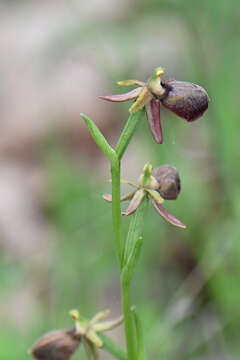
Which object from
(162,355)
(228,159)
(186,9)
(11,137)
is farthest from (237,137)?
(11,137)

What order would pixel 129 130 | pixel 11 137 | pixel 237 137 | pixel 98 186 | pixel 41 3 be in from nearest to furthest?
pixel 129 130 → pixel 237 137 → pixel 98 186 → pixel 11 137 → pixel 41 3

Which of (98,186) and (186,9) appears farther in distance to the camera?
(98,186)

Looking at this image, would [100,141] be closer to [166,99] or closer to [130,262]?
[166,99]

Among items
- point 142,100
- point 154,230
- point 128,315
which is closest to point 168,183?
point 142,100

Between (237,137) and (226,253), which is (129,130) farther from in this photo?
(237,137)

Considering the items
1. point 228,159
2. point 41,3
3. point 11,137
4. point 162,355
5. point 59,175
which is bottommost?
point 162,355

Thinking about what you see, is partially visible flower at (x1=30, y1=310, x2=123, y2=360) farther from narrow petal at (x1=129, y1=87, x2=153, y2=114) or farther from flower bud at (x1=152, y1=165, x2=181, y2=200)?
narrow petal at (x1=129, y1=87, x2=153, y2=114)

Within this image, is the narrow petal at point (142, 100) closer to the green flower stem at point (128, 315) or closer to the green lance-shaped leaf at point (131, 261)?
the green lance-shaped leaf at point (131, 261)

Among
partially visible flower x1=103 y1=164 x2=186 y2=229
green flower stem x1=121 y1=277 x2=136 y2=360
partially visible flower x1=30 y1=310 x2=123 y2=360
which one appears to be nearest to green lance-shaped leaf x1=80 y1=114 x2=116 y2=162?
partially visible flower x1=103 y1=164 x2=186 y2=229
